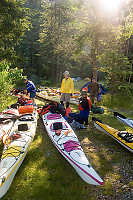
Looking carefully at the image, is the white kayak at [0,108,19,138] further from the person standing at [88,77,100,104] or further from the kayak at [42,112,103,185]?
the person standing at [88,77,100,104]

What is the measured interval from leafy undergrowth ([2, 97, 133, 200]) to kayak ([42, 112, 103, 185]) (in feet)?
1.09

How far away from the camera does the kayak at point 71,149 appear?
11.1 feet

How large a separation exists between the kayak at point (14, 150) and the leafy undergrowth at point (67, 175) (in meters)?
0.33

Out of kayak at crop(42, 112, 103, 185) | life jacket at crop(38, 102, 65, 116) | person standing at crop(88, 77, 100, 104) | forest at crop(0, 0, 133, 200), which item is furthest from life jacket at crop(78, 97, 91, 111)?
person standing at crop(88, 77, 100, 104)

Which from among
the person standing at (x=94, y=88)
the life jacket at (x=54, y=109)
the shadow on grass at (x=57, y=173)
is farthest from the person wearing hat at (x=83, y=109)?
the person standing at (x=94, y=88)

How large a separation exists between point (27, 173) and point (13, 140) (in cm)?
118

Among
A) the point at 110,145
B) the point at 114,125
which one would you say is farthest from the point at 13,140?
the point at 114,125

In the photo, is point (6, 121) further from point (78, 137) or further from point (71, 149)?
point (71, 149)

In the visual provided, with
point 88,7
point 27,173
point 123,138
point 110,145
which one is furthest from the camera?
point 88,7

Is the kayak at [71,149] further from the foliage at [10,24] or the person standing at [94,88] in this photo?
the foliage at [10,24]

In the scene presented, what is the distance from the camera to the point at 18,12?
9492 mm

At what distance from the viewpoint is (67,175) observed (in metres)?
3.91

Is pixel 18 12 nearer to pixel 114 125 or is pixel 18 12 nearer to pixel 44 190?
pixel 114 125

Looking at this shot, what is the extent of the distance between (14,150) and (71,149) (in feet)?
5.32
